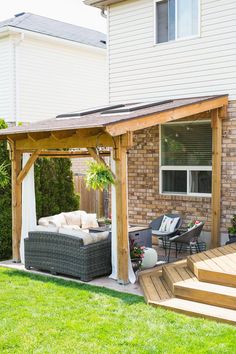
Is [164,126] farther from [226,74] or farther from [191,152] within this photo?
[226,74]

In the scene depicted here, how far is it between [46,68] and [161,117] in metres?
8.86

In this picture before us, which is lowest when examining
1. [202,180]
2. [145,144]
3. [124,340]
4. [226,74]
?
[124,340]

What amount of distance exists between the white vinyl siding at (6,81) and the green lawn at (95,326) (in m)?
8.68

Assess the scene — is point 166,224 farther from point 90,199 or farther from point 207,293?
point 90,199

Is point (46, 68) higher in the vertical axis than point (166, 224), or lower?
higher

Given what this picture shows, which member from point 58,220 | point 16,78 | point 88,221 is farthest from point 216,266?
point 16,78

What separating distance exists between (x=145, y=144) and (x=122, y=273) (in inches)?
181

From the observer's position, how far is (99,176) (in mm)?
8031

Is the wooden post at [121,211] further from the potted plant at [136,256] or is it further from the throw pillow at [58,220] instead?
the throw pillow at [58,220]

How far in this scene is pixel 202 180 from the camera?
1109cm

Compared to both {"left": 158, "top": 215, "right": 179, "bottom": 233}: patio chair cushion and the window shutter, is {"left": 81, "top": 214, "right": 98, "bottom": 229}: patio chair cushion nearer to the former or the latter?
{"left": 158, "top": 215, "right": 179, "bottom": 233}: patio chair cushion

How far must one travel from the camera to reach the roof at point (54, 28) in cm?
1620

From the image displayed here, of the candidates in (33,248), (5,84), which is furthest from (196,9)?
(5,84)

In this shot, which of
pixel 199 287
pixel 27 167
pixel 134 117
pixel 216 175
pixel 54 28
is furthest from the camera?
pixel 54 28
